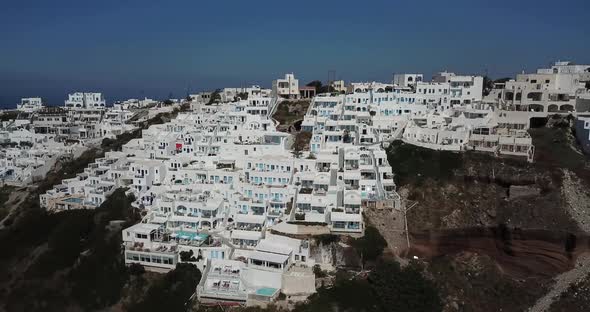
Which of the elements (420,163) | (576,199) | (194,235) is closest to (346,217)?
(194,235)

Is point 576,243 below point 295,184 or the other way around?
below

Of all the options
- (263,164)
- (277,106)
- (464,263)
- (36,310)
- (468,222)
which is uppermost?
(277,106)

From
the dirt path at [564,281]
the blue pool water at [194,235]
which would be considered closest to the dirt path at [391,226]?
the dirt path at [564,281]

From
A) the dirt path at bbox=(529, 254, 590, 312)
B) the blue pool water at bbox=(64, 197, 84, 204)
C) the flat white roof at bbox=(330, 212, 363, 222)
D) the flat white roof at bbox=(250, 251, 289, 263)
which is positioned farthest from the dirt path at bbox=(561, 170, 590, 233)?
the blue pool water at bbox=(64, 197, 84, 204)

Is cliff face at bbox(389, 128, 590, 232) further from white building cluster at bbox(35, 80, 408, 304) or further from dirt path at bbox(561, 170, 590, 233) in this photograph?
white building cluster at bbox(35, 80, 408, 304)

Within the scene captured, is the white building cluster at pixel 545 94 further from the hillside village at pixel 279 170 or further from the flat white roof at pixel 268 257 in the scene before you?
the flat white roof at pixel 268 257

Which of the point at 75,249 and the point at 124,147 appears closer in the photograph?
the point at 75,249

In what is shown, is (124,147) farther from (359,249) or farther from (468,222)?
(468,222)

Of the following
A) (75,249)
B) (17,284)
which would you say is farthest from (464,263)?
(17,284)
